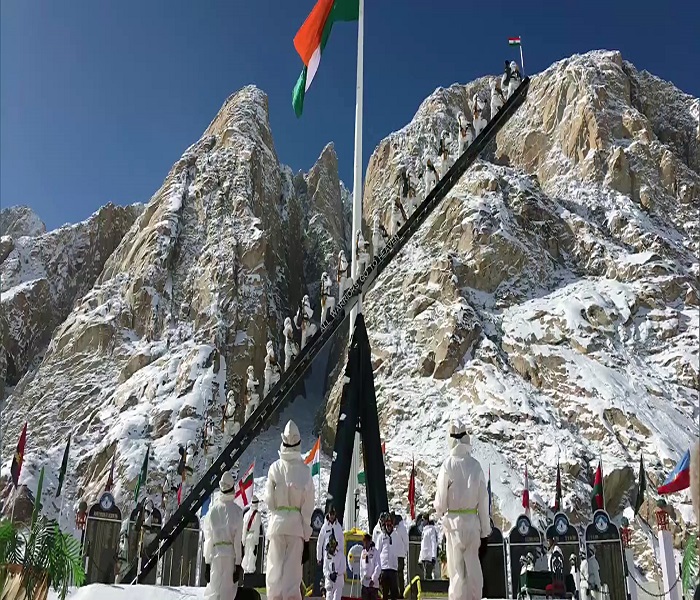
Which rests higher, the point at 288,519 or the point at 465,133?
the point at 465,133

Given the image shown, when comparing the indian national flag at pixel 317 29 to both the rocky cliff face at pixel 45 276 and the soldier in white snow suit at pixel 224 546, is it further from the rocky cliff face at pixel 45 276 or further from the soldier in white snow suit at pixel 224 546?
the rocky cliff face at pixel 45 276

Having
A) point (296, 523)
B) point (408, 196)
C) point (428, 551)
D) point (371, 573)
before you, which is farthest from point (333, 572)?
point (408, 196)

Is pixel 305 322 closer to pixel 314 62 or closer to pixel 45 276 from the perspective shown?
pixel 314 62

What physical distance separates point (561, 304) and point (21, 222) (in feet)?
210

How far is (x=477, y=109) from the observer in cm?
1988

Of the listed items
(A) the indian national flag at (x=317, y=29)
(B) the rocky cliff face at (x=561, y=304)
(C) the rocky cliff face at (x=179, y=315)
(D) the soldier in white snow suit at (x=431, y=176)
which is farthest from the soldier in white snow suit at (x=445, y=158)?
(C) the rocky cliff face at (x=179, y=315)

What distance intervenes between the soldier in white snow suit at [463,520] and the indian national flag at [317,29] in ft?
40.0

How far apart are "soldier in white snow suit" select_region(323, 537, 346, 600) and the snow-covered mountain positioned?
77.6 ft

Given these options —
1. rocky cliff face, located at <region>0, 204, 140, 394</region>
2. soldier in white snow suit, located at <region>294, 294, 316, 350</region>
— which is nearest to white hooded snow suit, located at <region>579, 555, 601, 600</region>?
soldier in white snow suit, located at <region>294, 294, 316, 350</region>

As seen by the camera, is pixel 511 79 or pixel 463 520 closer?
pixel 463 520

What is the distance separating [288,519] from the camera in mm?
7777

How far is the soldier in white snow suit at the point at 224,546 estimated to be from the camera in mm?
8367

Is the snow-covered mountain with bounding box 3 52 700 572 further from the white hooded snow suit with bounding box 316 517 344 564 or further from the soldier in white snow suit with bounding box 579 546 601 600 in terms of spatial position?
the white hooded snow suit with bounding box 316 517 344 564

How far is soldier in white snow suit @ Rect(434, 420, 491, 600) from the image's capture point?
7777mm
